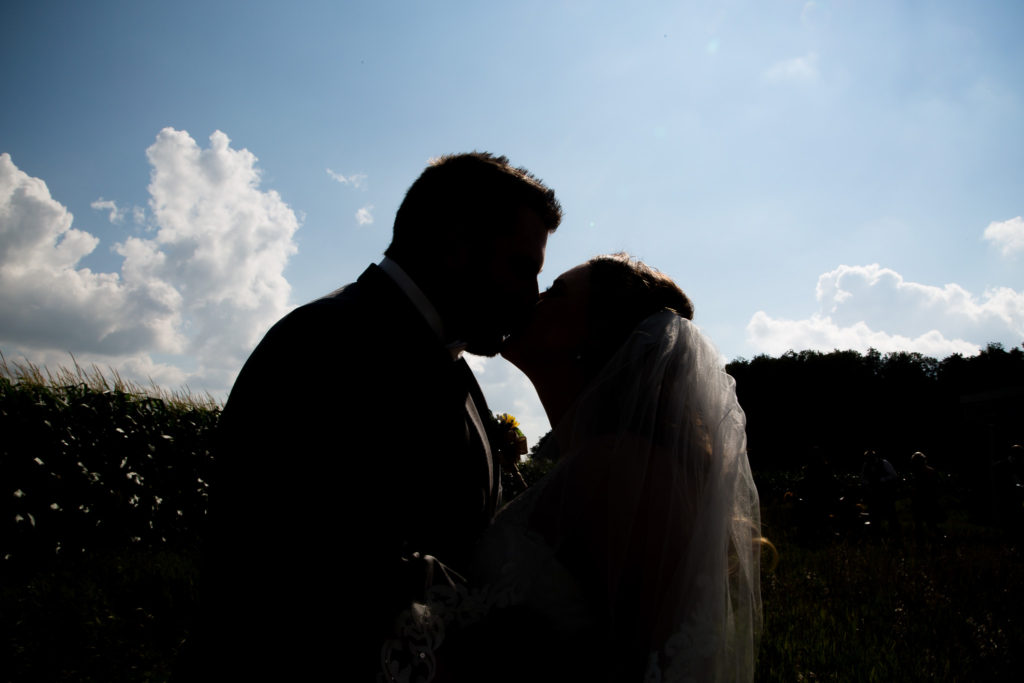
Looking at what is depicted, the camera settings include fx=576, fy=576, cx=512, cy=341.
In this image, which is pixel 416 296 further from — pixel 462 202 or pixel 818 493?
pixel 818 493

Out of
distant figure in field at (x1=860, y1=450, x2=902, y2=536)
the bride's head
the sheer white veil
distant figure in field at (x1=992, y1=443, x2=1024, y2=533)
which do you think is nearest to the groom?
the sheer white veil

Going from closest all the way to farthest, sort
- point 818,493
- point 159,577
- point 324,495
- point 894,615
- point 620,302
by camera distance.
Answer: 1. point 324,495
2. point 620,302
3. point 894,615
4. point 159,577
5. point 818,493

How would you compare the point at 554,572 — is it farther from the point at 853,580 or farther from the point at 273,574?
the point at 853,580

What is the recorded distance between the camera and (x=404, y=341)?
2.15 metres

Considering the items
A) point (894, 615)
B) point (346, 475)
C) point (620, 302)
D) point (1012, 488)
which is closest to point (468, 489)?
point (346, 475)

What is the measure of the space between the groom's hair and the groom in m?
0.05

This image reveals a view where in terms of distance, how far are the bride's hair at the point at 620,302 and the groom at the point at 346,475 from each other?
866mm

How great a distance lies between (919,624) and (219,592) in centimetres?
676

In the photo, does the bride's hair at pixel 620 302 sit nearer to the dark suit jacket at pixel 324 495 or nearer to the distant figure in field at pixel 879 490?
the dark suit jacket at pixel 324 495

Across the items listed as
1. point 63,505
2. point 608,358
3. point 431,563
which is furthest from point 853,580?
point 63,505

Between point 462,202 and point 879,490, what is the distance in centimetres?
1493

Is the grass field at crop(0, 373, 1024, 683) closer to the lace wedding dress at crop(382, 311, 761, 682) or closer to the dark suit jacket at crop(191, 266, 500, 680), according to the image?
the lace wedding dress at crop(382, 311, 761, 682)

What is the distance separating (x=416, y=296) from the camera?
2396 mm

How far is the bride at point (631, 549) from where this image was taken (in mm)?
1946
